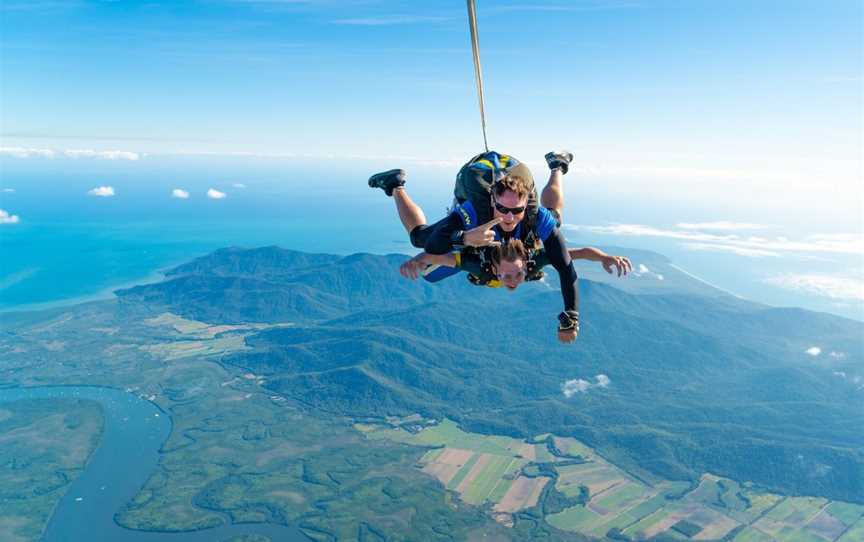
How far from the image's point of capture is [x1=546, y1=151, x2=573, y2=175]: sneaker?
974 centimetres

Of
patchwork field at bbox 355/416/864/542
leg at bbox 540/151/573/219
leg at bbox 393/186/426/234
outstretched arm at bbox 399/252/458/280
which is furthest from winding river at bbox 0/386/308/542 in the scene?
outstretched arm at bbox 399/252/458/280

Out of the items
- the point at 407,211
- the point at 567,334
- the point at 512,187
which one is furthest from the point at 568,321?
the point at 407,211

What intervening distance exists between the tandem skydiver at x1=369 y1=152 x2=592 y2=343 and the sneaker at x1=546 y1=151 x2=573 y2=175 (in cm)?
224

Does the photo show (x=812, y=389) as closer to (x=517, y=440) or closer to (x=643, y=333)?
(x=643, y=333)

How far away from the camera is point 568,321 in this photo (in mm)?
7203

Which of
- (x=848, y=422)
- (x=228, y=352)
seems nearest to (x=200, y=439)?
(x=228, y=352)

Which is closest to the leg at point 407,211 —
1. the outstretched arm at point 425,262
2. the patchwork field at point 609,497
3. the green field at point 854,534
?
the outstretched arm at point 425,262

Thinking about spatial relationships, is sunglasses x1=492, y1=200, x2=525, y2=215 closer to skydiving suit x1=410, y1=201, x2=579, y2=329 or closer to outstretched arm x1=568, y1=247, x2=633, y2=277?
skydiving suit x1=410, y1=201, x2=579, y2=329

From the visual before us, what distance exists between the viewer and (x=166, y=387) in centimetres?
13700

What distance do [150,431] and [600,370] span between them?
411 ft

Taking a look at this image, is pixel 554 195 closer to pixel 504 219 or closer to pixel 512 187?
pixel 504 219

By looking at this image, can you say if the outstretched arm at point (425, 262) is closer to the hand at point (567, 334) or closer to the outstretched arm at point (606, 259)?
the hand at point (567, 334)

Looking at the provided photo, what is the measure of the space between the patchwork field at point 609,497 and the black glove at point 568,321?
312ft

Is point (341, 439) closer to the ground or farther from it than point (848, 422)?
farther from it
